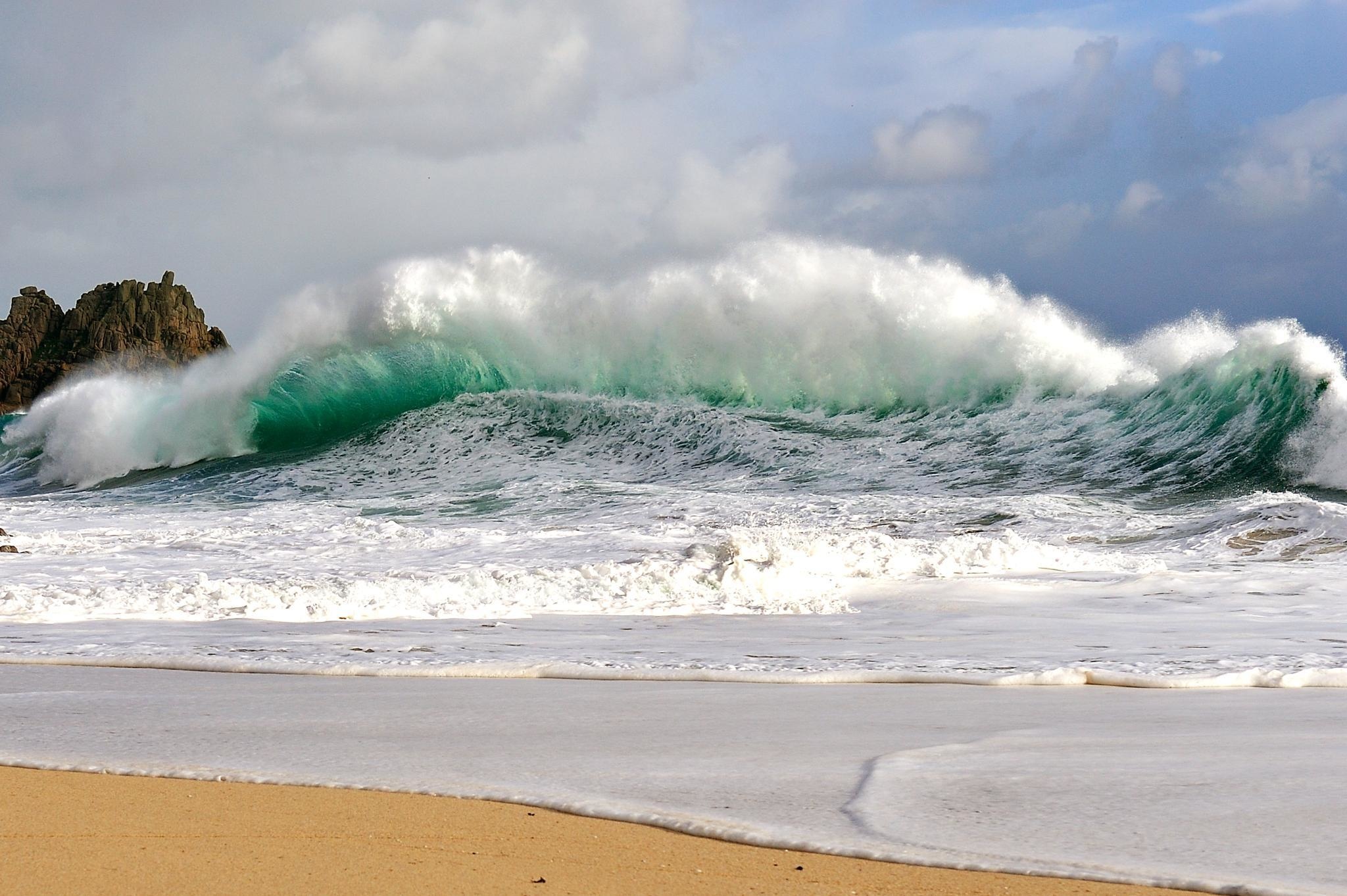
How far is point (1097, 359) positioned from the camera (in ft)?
52.0

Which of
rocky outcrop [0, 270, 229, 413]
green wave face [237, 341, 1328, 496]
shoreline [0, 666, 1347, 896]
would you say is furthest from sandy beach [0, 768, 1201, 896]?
rocky outcrop [0, 270, 229, 413]

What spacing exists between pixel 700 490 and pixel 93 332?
2172 inches

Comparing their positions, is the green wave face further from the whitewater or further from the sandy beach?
the sandy beach

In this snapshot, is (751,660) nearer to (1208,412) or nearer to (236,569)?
(236,569)

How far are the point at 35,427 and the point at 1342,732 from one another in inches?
900

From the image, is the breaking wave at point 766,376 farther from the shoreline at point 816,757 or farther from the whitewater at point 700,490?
the shoreline at point 816,757

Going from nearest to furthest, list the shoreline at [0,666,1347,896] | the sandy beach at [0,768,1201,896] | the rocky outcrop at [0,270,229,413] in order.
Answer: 1. the sandy beach at [0,768,1201,896]
2. the shoreline at [0,666,1347,896]
3. the rocky outcrop at [0,270,229,413]

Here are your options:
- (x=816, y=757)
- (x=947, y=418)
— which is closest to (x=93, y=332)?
(x=947, y=418)

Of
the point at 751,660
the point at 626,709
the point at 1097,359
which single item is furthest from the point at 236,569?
the point at 1097,359

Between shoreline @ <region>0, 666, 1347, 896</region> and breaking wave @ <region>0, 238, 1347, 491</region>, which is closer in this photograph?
shoreline @ <region>0, 666, 1347, 896</region>

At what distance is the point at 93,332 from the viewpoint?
6038cm

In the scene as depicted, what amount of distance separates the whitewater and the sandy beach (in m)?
1.91

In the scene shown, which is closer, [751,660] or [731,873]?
[731,873]

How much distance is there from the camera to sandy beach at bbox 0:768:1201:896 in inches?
72.1
